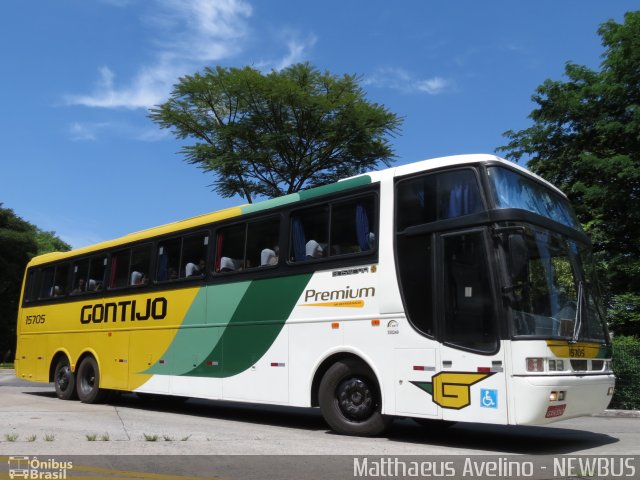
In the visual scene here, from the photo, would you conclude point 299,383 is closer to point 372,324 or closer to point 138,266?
point 372,324

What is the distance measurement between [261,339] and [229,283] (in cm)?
125

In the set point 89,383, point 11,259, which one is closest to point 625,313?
point 89,383

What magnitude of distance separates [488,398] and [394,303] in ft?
5.72

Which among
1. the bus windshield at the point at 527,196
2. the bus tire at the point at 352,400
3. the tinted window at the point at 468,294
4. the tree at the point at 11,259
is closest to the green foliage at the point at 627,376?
the bus windshield at the point at 527,196

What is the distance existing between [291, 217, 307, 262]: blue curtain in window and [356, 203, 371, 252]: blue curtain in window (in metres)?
1.07

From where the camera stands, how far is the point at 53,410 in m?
12.1

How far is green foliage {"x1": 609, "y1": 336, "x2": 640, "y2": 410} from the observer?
1404 cm

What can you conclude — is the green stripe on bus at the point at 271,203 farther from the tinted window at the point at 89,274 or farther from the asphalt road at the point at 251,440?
the tinted window at the point at 89,274

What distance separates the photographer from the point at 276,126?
2777cm

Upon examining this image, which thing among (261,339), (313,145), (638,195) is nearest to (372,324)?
(261,339)

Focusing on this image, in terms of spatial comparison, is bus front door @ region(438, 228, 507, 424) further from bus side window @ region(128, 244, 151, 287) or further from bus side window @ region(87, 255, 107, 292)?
bus side window @ region(87, 255, 107, 292)

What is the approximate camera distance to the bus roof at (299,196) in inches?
320

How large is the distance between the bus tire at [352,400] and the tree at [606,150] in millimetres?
14868

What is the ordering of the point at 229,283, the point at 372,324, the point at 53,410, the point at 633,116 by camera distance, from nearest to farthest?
the point at 372,324 → the point at 229,283 → the point at 53,410 → the point at 633,116
